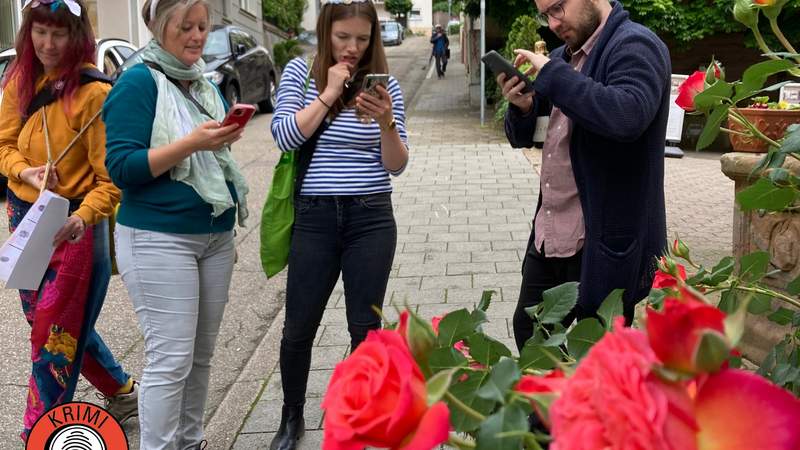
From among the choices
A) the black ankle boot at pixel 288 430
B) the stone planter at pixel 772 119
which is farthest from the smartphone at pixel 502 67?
the black ankle boot at pixel 288 430

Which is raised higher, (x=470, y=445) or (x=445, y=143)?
(x=470, y=445)

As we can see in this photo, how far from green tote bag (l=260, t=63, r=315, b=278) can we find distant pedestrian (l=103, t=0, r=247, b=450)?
A: 285mm

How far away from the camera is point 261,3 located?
115 ft

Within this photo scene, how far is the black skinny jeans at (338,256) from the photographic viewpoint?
3148 mm

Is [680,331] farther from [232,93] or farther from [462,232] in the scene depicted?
[232,93]

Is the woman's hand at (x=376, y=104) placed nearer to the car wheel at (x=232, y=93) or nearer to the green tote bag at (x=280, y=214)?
the green tote bag at (x=280, y=214)

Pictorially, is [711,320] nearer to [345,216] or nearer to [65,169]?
[345,216]

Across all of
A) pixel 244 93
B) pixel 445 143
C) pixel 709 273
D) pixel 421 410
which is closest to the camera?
pixel 421 410

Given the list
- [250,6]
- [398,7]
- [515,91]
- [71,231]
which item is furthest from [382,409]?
[398,7]

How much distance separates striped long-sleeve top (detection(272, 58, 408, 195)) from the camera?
3088 millimetres

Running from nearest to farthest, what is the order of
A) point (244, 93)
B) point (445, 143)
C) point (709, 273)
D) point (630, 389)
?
point (630, 389), point (709, 273), point (445, 143), point (244, 93)

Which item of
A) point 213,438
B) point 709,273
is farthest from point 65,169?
point 709,273

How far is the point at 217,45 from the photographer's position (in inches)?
619

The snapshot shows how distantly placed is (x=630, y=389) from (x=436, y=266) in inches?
224
